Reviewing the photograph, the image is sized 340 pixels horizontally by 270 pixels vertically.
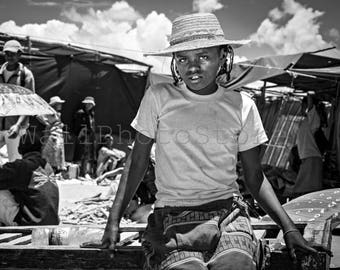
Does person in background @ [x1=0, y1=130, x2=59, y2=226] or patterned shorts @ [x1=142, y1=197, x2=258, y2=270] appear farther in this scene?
person in background @ [x1=0, y1=130, x2=59, y2=226]

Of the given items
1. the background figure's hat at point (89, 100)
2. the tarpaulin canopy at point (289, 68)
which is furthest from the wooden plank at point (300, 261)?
the background figure's hat at point (89, 100)

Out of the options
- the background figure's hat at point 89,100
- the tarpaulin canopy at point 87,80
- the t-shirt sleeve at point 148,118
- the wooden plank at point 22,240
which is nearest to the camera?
the t-shirt sleeve at point 148,118

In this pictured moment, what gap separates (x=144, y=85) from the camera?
43.8 ft

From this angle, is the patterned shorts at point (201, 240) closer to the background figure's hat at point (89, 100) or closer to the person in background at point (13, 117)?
the person in background at point (13, 117)

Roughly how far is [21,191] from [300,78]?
5.66 metres

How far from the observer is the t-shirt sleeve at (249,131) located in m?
2.17

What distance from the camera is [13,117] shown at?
20.6 feet

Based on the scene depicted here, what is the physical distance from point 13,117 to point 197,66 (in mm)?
4702

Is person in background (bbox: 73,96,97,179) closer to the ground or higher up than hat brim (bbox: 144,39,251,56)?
closer to the ground

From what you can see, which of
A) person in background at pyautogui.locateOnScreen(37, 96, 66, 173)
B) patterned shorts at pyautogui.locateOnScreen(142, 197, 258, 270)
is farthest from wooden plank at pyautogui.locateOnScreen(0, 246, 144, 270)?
person in background at pyautogui.locateOnScreen(37, 96, 66, 173)

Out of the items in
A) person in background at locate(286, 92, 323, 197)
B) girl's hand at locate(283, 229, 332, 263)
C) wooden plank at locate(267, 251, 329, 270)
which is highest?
girl's hand at locate(283, 229, 332, 263)

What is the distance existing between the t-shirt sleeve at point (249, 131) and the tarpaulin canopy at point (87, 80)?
9.08 metres

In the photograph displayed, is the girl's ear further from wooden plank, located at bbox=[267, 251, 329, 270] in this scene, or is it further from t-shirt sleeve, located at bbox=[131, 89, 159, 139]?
wooden plank, located at bbox=[267, 251, 329, 270]

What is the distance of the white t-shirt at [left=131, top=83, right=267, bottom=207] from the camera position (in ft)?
6.89
